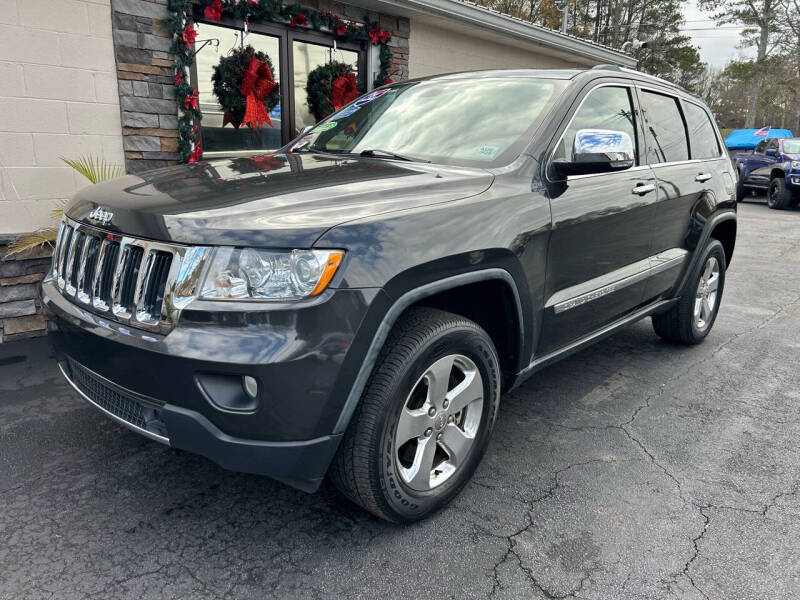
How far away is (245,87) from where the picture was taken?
6379 mm

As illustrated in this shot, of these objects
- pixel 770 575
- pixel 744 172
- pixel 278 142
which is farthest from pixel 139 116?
pixel 744 172

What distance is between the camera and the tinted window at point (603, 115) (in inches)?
122

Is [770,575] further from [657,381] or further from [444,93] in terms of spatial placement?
[444,93]

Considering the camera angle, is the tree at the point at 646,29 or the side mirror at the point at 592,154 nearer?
the side mirror at the point at 592,154

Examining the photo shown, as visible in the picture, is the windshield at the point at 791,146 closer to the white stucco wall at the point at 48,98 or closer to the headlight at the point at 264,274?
the white stucco wall at the point at 48,98

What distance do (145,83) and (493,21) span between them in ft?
16.1

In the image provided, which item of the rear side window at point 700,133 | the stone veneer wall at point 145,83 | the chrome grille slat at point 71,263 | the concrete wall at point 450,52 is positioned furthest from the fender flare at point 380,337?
the concrete wall at point 450,52

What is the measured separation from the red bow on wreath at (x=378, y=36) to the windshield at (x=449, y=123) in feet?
13.1

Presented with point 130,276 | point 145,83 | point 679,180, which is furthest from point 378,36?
point 130,276

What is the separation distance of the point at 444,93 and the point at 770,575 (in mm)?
2716

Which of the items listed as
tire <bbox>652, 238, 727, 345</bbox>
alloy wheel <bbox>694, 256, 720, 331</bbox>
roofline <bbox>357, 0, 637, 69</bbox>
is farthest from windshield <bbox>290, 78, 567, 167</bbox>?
roofline <bbox>357, 0, 637, 69</bbox>

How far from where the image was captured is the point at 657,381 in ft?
13.7

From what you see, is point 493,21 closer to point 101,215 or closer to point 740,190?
point 101,215

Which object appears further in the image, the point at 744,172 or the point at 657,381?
the point at 744,172
